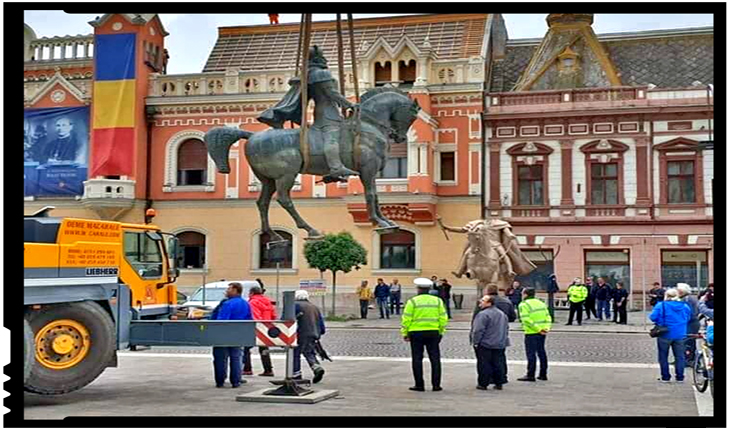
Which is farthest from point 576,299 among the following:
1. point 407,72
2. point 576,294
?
point 407,72

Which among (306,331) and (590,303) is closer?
(306,331)

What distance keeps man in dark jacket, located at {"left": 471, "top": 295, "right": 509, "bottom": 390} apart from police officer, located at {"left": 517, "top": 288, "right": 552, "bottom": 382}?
77cm

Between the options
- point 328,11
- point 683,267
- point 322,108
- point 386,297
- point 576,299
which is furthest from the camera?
point 683,267

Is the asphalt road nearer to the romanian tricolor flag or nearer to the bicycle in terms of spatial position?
the bicycle

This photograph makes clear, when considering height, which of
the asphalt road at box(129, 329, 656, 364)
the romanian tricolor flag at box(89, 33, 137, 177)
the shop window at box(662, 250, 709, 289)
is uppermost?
the romanian tricolor flag at box(89, 33, 137, 177)

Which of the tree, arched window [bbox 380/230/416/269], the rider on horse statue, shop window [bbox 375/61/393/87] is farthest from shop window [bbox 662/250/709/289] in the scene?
the rider on horse statue

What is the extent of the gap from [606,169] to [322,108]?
27271 mm

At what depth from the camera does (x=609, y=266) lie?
120 feet

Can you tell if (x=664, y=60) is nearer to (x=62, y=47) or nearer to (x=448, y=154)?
(x=448, y=154)

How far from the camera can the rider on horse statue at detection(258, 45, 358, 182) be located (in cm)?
1134

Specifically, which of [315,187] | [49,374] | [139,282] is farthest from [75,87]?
[49,374]

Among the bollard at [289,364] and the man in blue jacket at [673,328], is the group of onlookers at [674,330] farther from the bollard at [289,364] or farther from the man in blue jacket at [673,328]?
the bollard at [289,364]

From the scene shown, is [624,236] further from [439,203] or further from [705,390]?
[705,390]

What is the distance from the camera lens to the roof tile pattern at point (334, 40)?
38688mm
